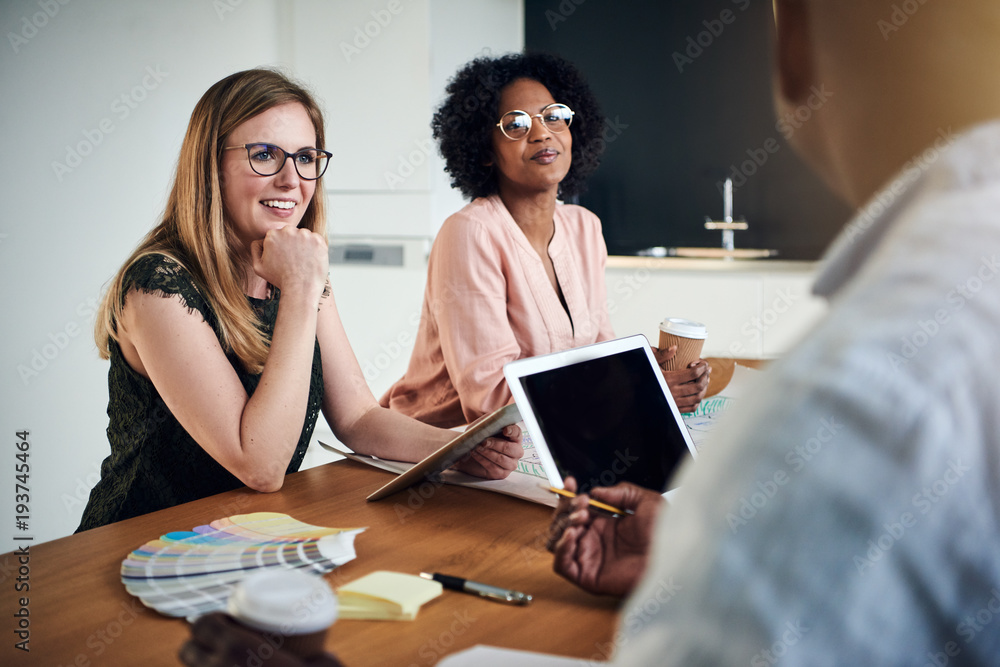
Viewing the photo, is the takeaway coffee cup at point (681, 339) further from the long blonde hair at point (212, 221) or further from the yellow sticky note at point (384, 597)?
the yellow sticky note at point (384, 597)

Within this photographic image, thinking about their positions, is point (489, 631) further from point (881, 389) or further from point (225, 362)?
point (225, 362)

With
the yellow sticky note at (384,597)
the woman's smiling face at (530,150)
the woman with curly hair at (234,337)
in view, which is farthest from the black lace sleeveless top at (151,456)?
the woman's smiling face at (530,150)

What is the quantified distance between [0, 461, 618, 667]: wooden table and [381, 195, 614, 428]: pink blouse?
2.15 feet

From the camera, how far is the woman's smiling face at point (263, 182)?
4.73 feet

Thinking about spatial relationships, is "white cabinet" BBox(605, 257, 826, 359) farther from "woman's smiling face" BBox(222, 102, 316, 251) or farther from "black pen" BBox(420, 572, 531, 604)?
"black pen" BBox(420, 572, 531, 604)

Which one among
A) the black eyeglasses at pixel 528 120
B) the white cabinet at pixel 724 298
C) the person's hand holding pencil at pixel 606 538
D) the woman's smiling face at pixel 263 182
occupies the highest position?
the black eyeglasses at pixel 528 120

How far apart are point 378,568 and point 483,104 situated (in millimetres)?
1662

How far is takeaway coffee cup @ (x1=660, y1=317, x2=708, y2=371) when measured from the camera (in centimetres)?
150

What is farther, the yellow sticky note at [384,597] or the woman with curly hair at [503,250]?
the woman with curly hair at [503,250]

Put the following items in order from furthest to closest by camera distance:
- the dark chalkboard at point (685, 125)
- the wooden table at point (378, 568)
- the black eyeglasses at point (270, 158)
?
the dark chalkboard at point (685, 125) < the black eyeglasses at point (270, 158) < the wooden table at point (378, 568)

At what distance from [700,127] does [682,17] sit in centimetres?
58

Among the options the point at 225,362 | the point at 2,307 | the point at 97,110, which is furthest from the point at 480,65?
the point at 2,307

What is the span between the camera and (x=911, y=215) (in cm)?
34

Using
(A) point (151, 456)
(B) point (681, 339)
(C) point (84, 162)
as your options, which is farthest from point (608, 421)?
(C) point (84, 162)
